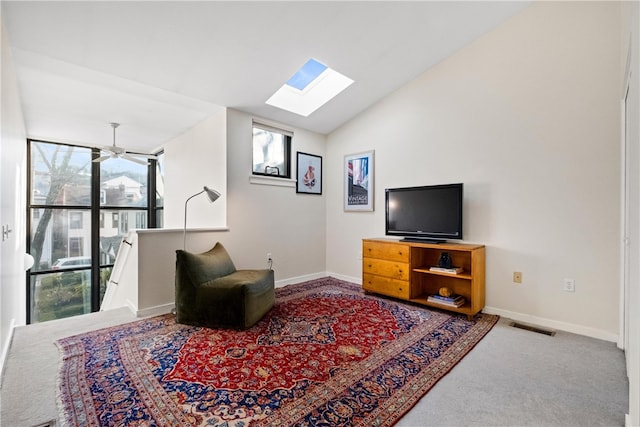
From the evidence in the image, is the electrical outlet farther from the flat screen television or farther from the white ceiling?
the white ceiling

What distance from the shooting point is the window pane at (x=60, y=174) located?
4.69 meters

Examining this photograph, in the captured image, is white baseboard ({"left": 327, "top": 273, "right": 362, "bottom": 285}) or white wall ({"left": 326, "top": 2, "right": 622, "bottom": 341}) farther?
white baseboard ({"left": 327, "top": 273, "right": 362, "bottom": 285})

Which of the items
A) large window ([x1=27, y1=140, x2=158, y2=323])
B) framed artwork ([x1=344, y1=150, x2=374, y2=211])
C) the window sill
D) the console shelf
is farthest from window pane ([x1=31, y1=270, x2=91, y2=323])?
the console shelf

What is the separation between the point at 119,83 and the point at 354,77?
8.06 feet

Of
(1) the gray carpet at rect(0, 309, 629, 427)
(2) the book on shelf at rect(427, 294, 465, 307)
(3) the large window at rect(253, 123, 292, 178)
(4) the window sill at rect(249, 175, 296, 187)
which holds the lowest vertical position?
(1) the gray carpet at rect(0, 309, 629, 427)

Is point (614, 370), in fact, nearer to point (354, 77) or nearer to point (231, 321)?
point (231, 321)

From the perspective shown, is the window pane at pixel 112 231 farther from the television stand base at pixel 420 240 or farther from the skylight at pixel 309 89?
the television stand base at pixel 420 240

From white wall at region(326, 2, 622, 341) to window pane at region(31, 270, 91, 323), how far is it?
5823mm

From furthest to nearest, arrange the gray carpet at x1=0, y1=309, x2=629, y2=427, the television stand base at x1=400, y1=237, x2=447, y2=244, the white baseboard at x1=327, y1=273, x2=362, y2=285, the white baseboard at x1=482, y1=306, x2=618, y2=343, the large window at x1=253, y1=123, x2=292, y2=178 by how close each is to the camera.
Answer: the white baseboard at x1=327, y1=273, x2=362, y2=285 → the large window at x1=253, y1=123, x2=292, y2=178 → the television stand base at x1=400, y1=237, x2=447, y2=244 → the white baseboard at x1=482, y1=306, x2=618, y2=343 → the gray carpet at x1=0, y1=309, x2=629, y2=427

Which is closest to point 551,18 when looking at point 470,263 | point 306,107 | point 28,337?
point 470,263

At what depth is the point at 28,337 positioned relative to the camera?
7.79ft

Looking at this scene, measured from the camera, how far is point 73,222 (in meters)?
5.02

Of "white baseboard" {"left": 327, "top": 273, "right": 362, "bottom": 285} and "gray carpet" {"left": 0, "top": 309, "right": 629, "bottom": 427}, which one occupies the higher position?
"white baseboard" {"left": 327, "top": 273, "right": 362, "bottom": 285}

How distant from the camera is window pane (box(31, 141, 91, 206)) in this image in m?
4.69
